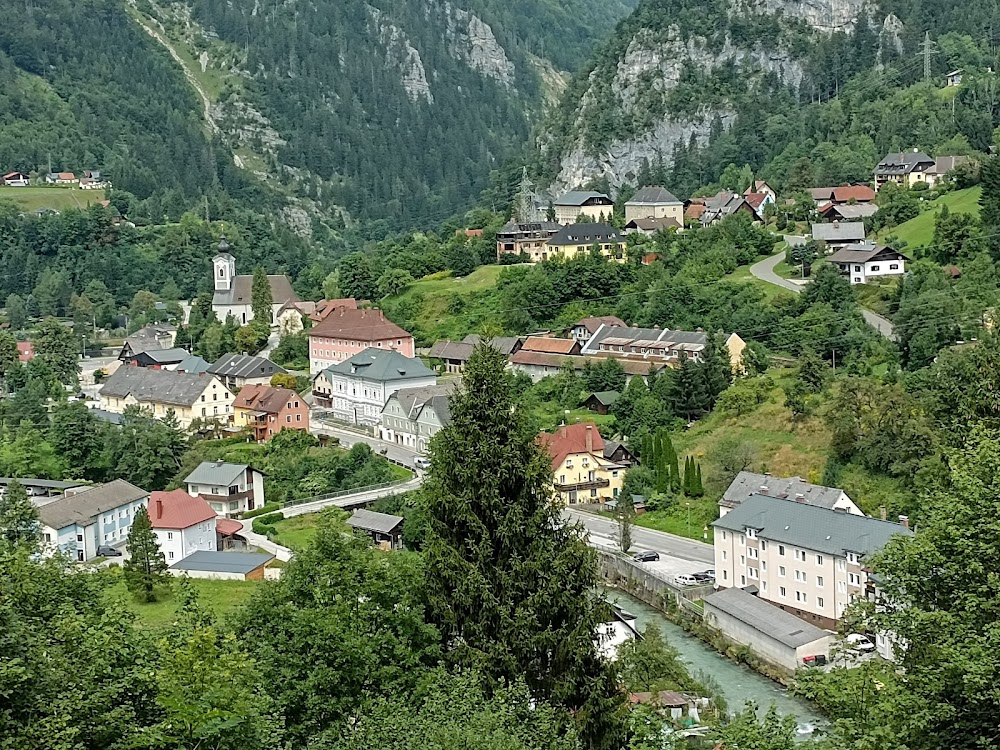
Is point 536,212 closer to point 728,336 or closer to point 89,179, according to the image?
point 728,336

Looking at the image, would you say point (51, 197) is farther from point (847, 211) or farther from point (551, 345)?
point (847, 211)

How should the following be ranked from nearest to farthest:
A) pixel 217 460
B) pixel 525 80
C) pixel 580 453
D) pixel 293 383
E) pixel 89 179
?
pixel 580 453
pixel 217 460
pixel 293 383
pixel 89 179
pixel 525 80

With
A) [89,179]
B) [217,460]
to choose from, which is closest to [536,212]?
[217,460]

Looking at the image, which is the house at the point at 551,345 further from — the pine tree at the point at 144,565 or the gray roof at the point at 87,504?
the pine tree at the point at 144,565

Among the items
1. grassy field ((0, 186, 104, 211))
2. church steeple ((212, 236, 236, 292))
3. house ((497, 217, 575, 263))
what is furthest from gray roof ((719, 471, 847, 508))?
grassy field ((0, 186, 104, 211))

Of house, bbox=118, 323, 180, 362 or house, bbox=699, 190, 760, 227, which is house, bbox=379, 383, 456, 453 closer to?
house, bbox=118, 323, 180, 362

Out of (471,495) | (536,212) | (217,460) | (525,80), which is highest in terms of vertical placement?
(525,80)

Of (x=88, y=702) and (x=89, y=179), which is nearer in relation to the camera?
(x=88, y=702)
